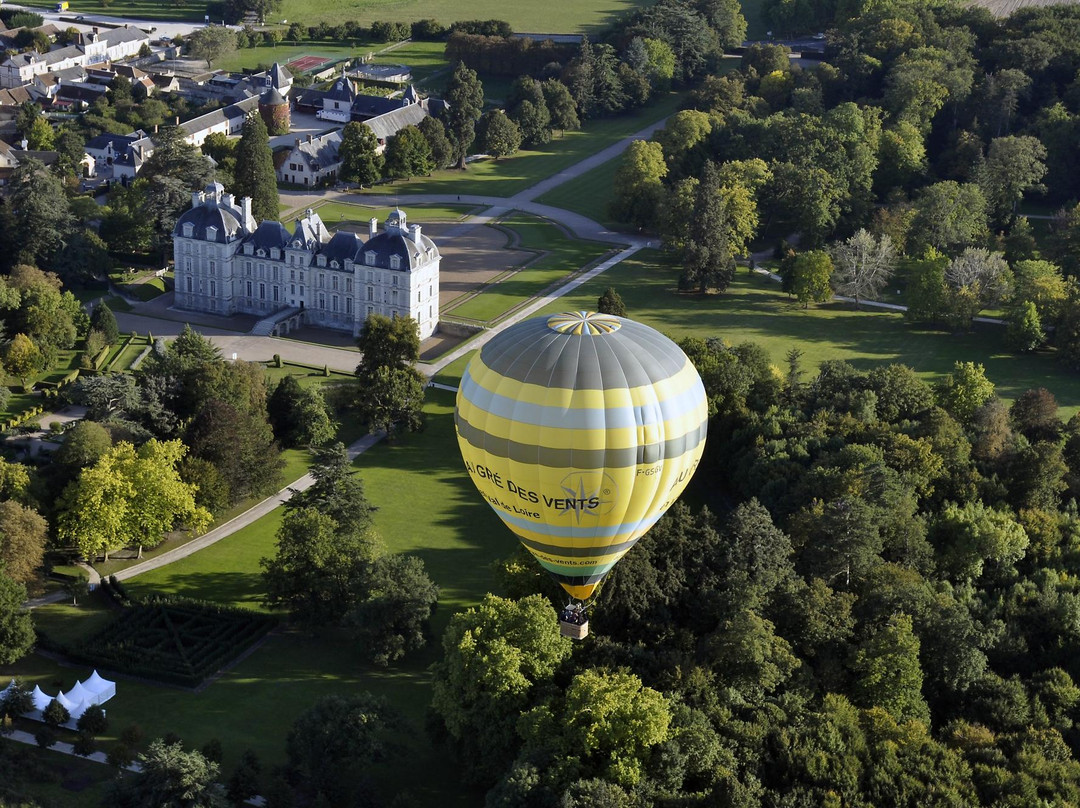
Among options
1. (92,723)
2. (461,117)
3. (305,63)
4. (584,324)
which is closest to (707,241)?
(461,117)

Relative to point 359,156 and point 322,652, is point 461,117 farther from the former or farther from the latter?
point 322,652

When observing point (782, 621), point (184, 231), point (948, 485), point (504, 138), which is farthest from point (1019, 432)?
point (504, 138)

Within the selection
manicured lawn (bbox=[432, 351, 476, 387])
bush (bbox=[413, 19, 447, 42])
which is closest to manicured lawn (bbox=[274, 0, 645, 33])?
bush (bbox=[413, 19, 447, 42])

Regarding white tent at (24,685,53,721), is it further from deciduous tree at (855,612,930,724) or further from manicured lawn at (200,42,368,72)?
manicured lawn at (200,42,368,72)

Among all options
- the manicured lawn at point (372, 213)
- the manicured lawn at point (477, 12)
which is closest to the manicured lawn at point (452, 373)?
the manicured lawn at point (372, 213)

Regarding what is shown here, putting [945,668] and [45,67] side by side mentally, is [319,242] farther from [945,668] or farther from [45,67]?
[45,67]
